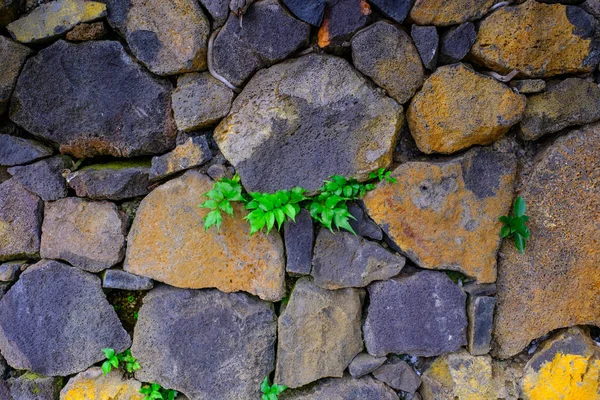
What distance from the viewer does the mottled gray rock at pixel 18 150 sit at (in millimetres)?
2129

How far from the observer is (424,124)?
6.29 feet

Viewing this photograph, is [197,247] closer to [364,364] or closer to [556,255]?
[364,364]

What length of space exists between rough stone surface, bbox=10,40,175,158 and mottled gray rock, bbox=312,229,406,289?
37.2 inches

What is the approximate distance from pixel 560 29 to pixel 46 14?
2382mm

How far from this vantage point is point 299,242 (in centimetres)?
203

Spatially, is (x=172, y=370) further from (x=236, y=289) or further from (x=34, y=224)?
(x=34, y=224)

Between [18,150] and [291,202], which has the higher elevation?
[18,150]

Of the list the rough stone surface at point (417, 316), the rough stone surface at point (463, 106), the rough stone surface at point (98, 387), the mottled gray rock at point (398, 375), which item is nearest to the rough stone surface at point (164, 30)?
the rough stone surface at point (463, 106)

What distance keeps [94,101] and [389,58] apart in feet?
4.76

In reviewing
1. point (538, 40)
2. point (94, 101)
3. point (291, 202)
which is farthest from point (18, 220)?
point (538, 40)

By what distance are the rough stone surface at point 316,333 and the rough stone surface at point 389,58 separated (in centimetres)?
104

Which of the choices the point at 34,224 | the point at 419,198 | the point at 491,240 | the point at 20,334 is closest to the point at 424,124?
the point at 419,198

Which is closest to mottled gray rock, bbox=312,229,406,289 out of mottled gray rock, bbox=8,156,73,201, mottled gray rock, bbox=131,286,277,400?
mottled gray rock, bbox=131,286,277,400

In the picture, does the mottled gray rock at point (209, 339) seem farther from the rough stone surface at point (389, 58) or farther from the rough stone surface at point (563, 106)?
the rough stone surface at point (563, 106)
